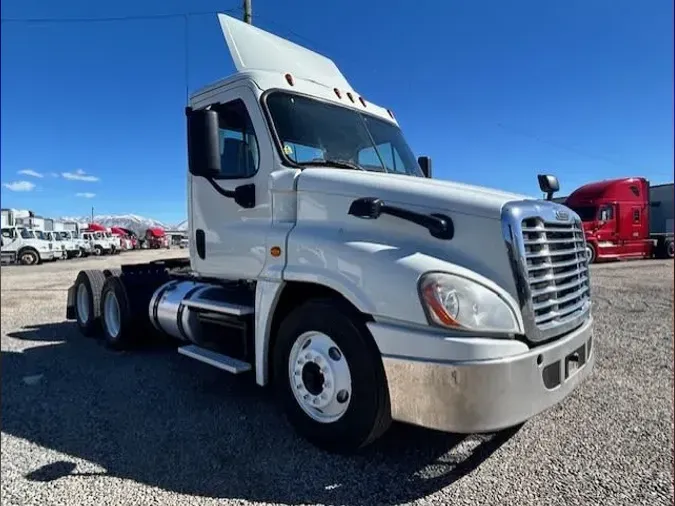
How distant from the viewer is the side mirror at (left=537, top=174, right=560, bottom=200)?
3.45 m

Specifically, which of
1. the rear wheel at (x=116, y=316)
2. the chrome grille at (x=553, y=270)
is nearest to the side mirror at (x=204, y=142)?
the chrome grille at (x=553, y=270)

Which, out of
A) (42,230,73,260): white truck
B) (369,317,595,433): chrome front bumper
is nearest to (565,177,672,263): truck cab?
(42,230,73,260): white truck

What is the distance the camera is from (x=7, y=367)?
17.0 ft

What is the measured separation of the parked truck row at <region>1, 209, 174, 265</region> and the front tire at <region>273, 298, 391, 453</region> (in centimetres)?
161

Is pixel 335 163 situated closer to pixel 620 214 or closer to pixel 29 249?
pixel 29 249

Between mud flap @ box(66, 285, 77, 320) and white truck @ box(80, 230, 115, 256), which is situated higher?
white truck @ box(80, 230, 115, 256)

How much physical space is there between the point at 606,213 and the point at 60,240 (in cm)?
1805

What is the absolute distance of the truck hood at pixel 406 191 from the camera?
2.72m

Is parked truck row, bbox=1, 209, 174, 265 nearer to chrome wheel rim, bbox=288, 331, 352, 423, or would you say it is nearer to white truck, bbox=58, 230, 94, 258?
white truck, bbox=58, 230, 94, 258

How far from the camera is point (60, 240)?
12.5 metres

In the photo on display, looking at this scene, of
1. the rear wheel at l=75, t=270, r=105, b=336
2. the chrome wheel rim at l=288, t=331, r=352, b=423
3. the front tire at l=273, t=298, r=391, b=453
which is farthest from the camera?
the rear wheel at l=75, t=270, r=105, b=336

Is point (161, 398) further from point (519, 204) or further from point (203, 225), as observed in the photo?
point (519, 204)

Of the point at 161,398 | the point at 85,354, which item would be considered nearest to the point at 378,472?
the point at 161,398

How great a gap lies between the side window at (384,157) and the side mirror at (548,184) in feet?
3.74
